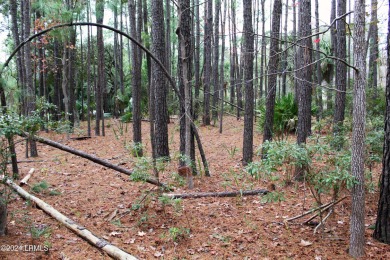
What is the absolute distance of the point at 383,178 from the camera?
12.1ft

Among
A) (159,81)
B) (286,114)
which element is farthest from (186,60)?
(286,114)

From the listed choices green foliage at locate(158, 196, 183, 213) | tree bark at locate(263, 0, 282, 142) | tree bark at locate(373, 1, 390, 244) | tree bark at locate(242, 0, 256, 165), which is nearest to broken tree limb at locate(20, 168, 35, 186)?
green foliage at locate(158, 196, 183, 213)

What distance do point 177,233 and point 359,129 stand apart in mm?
2629

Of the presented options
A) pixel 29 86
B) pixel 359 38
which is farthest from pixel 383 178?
pixel 29 86

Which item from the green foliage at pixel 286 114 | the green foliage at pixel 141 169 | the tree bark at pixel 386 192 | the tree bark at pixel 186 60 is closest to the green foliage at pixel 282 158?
the tree bark at pixel 386 192

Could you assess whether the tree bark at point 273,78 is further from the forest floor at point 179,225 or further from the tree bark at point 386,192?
the tree bark at point 386,192

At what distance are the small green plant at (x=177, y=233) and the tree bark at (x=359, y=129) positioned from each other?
6.90ft

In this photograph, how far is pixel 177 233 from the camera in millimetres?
4094

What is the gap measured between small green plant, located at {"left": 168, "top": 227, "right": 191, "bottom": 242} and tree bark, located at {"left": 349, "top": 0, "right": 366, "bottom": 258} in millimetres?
2102

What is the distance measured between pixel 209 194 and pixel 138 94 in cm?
469

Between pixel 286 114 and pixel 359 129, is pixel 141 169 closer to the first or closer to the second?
pixel 359 129

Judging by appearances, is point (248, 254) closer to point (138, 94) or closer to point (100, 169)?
point (100, 169)

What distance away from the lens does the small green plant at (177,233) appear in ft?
13.2

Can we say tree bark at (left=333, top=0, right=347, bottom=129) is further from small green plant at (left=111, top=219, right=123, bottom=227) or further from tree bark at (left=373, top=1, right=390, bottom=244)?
small green plant at (left=111, top=219, right=123, bottom=227)
